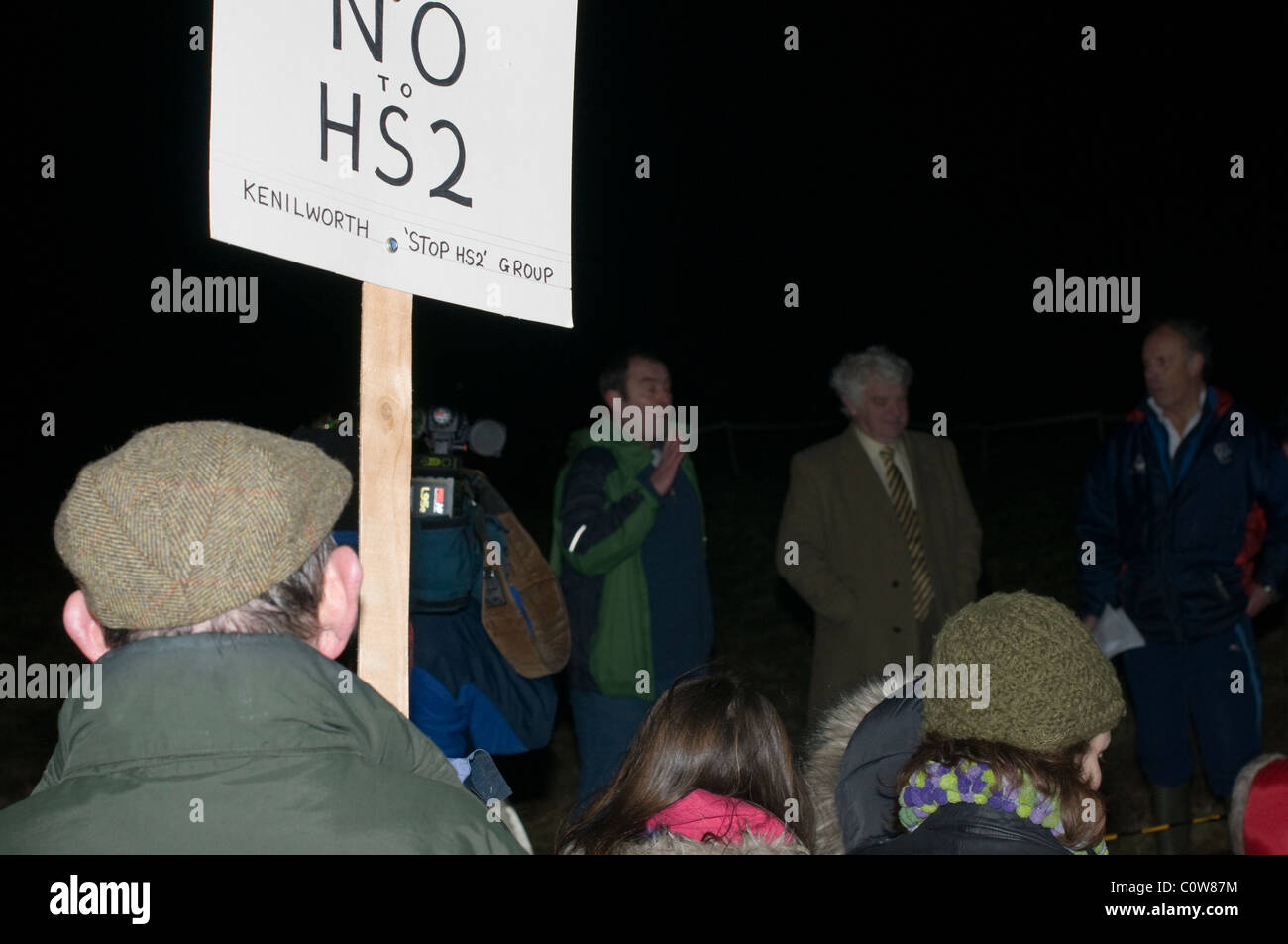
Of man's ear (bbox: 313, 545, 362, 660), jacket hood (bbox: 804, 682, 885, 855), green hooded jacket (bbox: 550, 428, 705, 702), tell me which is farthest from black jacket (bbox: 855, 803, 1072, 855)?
green hooded jacket (bbox: 550, 428, 705, 702)

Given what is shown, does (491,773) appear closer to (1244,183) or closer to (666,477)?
(666,477)

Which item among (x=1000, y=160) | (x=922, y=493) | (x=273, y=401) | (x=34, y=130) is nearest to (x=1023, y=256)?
(x=1000, y=160)

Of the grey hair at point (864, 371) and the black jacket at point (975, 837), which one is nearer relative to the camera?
the black jacket at point (975, 837)

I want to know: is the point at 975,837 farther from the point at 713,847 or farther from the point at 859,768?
the point at 859,768

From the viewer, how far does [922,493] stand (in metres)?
5.12

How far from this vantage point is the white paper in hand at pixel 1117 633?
4.82 m

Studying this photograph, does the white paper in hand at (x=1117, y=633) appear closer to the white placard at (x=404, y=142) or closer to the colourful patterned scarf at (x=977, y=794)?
the colourful patterned scarf at (x=977, y=794)

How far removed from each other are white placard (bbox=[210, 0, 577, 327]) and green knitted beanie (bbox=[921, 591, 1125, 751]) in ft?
3.11

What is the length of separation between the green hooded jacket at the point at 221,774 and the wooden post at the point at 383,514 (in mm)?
700

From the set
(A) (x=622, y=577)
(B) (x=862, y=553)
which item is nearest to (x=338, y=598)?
(A) (x=622, y=577)

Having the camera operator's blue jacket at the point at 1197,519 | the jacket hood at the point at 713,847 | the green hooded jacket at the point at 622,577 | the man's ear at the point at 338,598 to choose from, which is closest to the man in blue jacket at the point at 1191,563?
the camera operator's blue jacket at the point at 1197,519

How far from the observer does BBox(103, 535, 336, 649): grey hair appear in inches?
53.9

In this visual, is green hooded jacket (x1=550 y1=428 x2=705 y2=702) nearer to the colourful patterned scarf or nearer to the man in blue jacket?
the man in blue jacket

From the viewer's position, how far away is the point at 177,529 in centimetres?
133
